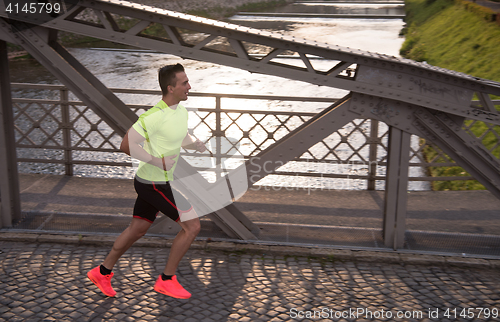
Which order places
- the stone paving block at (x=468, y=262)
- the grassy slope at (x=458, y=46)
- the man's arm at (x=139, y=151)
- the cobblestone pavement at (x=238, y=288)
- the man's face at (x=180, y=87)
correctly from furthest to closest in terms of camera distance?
1. the grassy slope at (x=458, y=46)
2. the stone paving block at (x=468, y=262)
3. the cobblestone pavement at (x=238, y=288)
4. the man's face at (x=180, y=87)
5. the man's arm at (x=139, y=151)

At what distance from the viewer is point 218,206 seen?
5129 millimetres

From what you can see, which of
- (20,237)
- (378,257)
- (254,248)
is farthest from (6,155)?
Answer: (378,257)

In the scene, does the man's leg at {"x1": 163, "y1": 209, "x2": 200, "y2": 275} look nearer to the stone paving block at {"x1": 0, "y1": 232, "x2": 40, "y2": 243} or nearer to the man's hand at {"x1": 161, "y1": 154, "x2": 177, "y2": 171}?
the man's hand at {"x1": 161, "y1": 154, "x2": 177, "y2": 171}

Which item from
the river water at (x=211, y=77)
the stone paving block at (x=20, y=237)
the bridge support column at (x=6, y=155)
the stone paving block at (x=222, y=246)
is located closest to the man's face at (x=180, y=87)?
the stone paving block at (x=222, y=246)

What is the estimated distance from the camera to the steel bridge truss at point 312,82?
4527mm

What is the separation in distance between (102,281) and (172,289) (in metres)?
0.58

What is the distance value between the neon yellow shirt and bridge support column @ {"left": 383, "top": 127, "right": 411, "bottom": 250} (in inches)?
83.2

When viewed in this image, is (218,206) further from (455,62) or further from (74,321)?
(455,62)

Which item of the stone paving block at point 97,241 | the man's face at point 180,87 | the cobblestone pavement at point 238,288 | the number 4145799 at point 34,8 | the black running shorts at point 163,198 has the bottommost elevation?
the cobblestone pavement at point 238,288

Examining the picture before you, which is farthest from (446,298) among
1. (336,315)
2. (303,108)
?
(303,108)

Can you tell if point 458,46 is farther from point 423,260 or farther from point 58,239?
point 58,239

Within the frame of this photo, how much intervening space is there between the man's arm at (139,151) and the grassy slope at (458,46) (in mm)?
5976

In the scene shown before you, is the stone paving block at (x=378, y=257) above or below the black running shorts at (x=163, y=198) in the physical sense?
below

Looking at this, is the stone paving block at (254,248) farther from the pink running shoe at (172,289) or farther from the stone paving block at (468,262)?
the stone paving block at (468,262)
